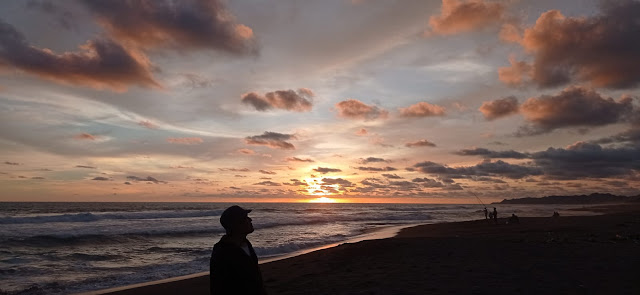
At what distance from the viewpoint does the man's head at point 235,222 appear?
12.6 feet

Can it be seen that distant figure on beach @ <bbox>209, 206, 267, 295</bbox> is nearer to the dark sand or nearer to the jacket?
the jacket

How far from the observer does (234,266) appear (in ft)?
12.0

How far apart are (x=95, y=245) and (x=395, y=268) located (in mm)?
19013

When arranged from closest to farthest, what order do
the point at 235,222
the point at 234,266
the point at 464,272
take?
the point at 234,266, the point at 235,222, the point at 464,272

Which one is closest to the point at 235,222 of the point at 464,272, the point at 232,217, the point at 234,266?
the point at 232,217

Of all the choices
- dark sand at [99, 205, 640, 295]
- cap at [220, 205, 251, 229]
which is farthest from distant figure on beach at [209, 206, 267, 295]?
dark sand at [99, 205, 640, 295]

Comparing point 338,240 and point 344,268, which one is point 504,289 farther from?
point 338,240

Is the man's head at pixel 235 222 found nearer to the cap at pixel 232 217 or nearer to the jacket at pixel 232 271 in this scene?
the cap at pixel 232 217

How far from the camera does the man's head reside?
12.6 ft

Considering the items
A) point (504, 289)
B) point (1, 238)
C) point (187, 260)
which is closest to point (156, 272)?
point (187, 260)

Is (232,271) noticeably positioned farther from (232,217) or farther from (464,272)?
(464,272)

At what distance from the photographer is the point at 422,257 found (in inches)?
484

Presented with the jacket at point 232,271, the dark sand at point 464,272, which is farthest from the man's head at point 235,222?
the dark sand at point 464,272

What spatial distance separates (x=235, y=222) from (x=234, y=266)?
418 millimetres
